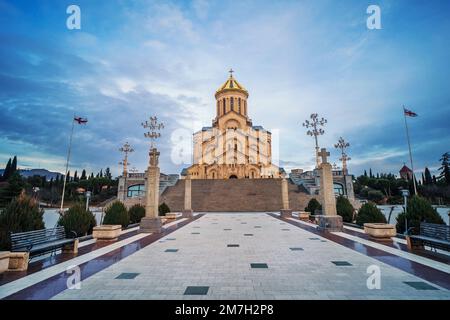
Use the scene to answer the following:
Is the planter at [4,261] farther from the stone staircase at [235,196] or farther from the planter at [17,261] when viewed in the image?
the stone staircase at [235,196]

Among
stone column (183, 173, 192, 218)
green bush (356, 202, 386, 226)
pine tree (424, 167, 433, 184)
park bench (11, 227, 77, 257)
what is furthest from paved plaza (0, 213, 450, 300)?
pine tree (424, 167, 433, 184)

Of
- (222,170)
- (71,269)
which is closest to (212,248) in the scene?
(71,269)

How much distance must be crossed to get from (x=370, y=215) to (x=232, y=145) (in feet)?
137

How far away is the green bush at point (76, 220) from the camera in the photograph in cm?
889

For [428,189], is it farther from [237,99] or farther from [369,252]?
[369,252]

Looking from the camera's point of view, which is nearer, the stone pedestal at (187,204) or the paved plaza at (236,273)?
the paved plaza at (236,273)

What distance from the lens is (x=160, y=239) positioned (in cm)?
927

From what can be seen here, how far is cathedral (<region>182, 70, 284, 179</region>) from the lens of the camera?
47.4 meters

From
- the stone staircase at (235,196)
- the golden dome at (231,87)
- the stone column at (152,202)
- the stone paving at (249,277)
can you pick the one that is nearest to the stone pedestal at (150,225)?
the stone column at (152,202)

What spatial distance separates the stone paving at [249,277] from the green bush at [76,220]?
144 inches

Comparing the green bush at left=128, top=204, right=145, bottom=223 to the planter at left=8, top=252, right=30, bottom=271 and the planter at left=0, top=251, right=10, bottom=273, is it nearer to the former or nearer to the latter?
the planter at left=8, top=252, right=30, bottom=271

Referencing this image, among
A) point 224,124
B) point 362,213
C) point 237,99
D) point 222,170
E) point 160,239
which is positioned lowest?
point 160,239

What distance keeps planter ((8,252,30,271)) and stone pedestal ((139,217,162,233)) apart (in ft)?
19.9
